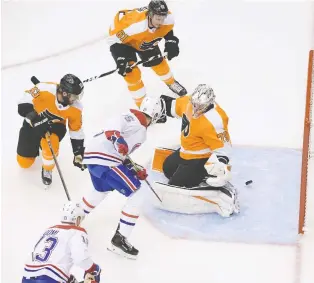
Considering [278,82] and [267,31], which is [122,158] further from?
[267,31]

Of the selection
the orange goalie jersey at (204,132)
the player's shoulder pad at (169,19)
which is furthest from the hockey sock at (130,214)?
the player's shoulder pad at (169,19)

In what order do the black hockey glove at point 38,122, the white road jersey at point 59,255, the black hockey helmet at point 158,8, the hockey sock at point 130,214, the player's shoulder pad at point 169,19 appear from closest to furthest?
the white road jersey at point 59,255, the hockey sock at point 130,214, the black hockey glove at point 38,122, the black hockey helmet at point 158,8, the player's shoulder pad at point 169,19

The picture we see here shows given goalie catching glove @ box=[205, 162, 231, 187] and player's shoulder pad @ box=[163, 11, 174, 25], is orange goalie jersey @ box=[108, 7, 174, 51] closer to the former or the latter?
player's shoulder pad @ box=[163, 11, 174, 25]

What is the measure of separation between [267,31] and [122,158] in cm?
251

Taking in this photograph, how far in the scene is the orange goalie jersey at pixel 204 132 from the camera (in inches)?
130

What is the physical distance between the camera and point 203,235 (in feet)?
10.8

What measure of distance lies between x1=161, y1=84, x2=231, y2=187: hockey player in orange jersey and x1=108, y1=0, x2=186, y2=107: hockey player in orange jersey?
1.84 feet

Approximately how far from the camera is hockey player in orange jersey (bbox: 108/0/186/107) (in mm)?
3895

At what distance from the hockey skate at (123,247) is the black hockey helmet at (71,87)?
0.73m

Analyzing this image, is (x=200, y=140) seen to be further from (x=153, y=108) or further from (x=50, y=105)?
(x=50, y=105)

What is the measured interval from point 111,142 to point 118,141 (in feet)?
0.28

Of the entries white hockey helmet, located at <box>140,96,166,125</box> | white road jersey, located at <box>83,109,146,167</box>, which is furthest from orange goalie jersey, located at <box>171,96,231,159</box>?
white road jersey, located at <box>83,109,146,167</box>

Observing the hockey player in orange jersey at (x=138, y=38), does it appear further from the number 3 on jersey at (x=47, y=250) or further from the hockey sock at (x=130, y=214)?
the number 3 on jersey at (x=47, y=250)

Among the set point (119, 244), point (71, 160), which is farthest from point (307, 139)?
point (71, 160)
